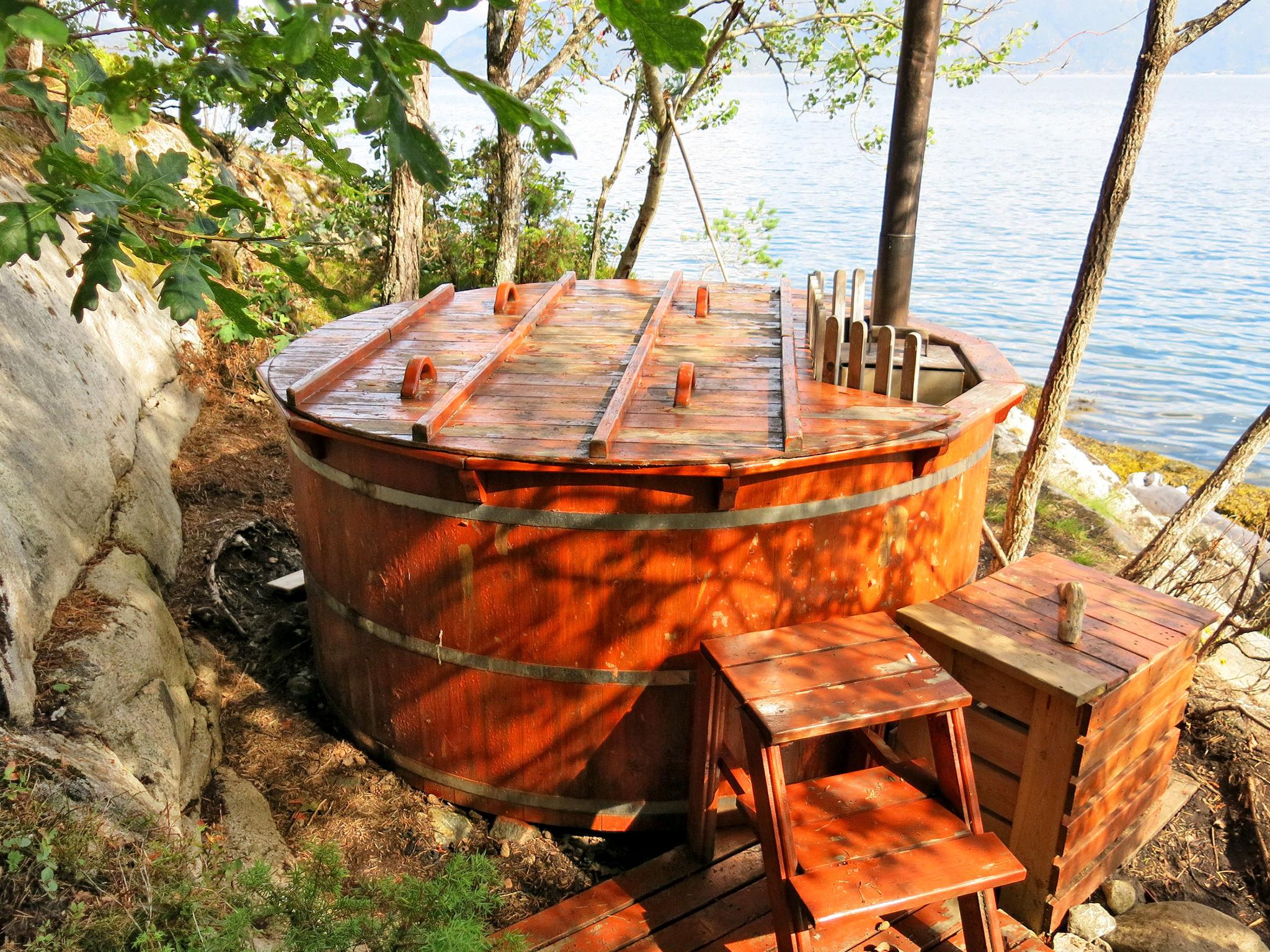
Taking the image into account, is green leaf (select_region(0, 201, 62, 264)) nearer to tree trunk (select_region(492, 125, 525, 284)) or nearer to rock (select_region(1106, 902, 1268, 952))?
rock (select_region(1106, 902, 1268, 952))

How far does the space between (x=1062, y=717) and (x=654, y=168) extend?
8.28 m

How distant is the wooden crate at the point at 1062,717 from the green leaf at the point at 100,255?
3.36 m

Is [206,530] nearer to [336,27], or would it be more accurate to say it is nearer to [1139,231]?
[336,27]

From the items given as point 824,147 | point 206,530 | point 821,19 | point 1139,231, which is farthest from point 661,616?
point 824,147

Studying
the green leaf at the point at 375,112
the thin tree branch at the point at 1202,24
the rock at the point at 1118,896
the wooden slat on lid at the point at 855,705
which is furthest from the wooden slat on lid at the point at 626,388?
the thin tree branch at the point at 1202,24

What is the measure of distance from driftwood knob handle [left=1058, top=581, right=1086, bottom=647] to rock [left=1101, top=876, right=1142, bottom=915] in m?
1.27

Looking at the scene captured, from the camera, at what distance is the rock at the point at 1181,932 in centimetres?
391

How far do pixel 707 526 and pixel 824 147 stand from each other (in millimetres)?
62157

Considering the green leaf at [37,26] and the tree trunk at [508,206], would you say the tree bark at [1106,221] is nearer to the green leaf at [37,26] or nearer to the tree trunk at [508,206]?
the green leaf at [37,26]

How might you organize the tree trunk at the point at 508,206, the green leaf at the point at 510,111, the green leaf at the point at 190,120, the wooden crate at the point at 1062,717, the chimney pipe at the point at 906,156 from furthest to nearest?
the tree trunk at the point at 508,206
the chimney pipe at the point at 906,156
the wooden crate at the point at 1062,717
the green leaf at the point at 190,120
the green leaf at the point at 510,111

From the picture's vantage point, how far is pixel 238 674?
5164mm

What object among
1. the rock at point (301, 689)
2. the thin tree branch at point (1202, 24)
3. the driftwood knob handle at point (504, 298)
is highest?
the thin tree branch at point (1202, 24)

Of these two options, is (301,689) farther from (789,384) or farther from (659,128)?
(659,128)

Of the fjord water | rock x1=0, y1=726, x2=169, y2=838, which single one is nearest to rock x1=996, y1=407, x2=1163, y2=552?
the fjord water
